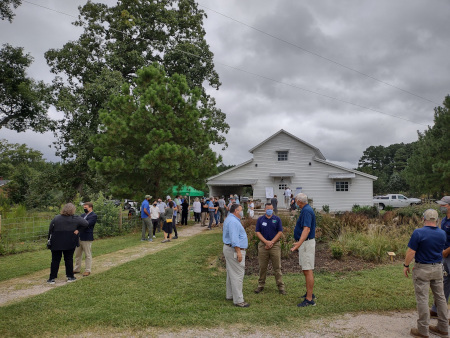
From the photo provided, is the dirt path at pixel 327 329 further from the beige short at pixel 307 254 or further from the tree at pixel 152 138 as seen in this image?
the tree at pixel 152 138

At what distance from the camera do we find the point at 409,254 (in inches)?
197

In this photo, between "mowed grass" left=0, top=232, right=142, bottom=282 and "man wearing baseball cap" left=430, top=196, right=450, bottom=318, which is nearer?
"man wearing baseball cap" left=430, top=196, right=450, bottom=318

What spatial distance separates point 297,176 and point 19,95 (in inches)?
841

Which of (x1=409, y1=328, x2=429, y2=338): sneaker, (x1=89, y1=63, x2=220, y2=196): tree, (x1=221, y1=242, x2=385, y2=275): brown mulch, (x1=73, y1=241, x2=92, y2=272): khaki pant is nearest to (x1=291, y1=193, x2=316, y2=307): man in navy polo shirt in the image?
(x1=409, y1=328, x2=429, y2=338): sneaker

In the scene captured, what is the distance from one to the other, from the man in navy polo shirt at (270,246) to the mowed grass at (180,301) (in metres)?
0.29

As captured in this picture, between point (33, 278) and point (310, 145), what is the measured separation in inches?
882

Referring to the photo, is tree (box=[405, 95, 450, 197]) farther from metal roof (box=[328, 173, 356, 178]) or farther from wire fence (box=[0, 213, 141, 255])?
wire fence (box=[0, 213, 141, 255])

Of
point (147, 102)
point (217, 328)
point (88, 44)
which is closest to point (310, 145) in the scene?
point (147, 102)

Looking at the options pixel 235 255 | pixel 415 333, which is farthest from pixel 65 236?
pixel 415 333

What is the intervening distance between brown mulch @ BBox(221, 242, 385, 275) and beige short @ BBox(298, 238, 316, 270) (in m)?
2.67

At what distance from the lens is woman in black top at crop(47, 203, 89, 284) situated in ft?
24.7

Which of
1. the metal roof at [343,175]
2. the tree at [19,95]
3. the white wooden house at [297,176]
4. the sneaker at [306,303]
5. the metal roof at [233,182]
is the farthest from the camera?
the metal roof at [233,182]

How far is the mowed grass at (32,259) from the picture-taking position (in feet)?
29.6

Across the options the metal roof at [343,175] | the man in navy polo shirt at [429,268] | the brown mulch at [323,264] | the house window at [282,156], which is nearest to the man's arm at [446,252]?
the man in navy polo shirt at [429,268]
